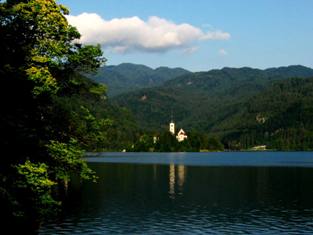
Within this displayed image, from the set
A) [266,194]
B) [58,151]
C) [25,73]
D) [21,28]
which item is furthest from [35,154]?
[266,194]

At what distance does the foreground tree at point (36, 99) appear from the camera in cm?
3872

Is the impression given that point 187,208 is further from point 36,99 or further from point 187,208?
point 36,99

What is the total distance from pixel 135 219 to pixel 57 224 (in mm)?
10307

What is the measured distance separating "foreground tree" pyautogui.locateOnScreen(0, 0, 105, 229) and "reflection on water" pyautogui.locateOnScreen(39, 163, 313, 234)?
15618mm

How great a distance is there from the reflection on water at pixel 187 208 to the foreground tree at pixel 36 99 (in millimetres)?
15618

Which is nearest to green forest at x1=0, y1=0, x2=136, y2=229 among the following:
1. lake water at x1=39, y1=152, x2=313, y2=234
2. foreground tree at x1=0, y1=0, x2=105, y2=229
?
foreground tree at x1=0, y1=0, x2=105, y2=229

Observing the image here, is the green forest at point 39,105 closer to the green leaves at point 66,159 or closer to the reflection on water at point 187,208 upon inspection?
the green leaves at point 66,159

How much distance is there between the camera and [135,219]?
212ft

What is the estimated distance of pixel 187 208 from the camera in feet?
245

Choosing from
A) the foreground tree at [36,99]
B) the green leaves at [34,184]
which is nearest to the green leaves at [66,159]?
the foreground tree at [36,99]

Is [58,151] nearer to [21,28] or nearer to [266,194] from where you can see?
[21,28]

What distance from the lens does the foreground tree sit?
38.7 metres

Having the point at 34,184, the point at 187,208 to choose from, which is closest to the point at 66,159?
the point at 34,184

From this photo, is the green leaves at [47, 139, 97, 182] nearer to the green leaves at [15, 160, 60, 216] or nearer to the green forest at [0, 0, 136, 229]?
the green forest at [0, 0, 136, 229]
